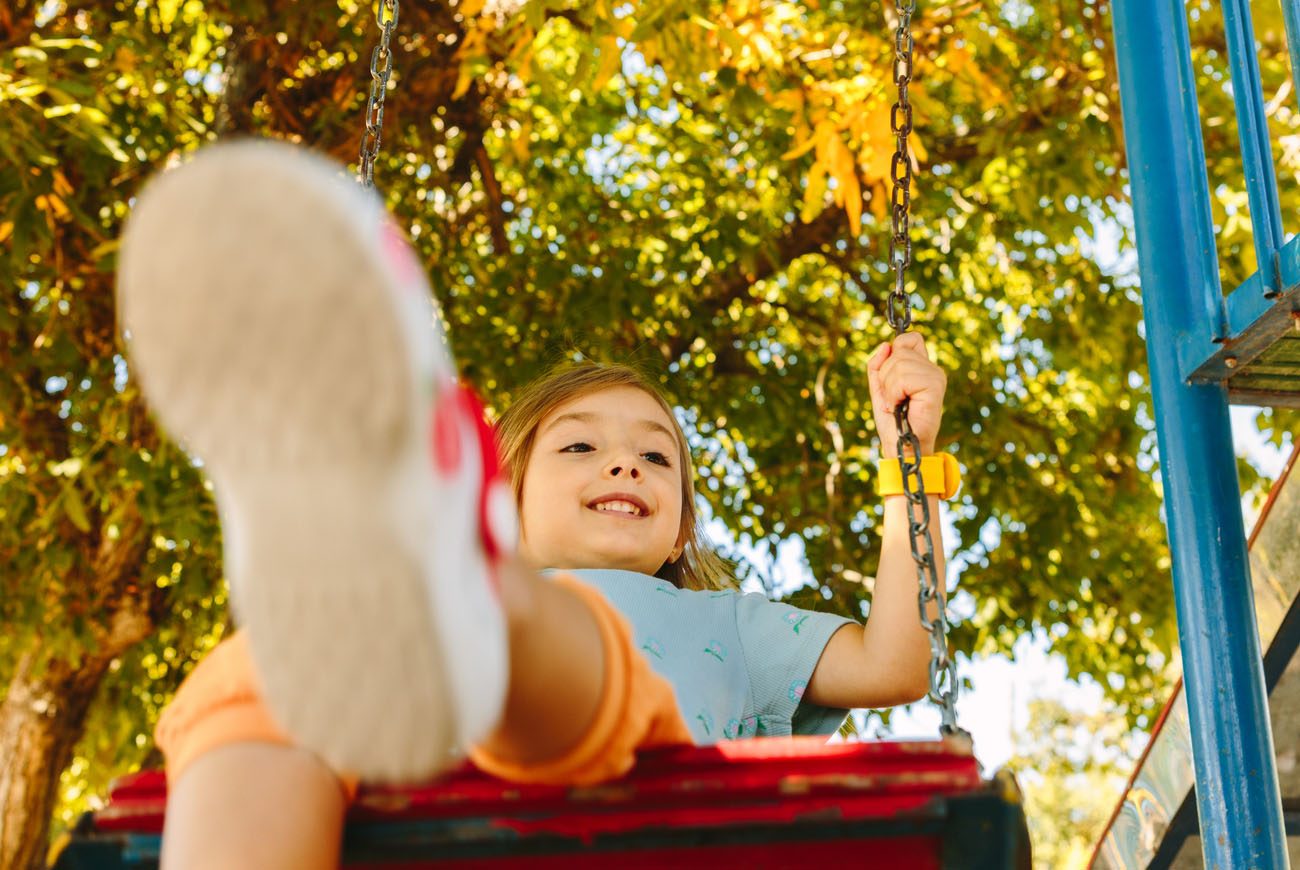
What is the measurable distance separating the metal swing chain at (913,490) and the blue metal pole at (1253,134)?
45 cm

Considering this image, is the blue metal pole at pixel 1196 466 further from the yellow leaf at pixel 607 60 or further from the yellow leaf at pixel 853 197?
the yellow leaf at pixel 607 60

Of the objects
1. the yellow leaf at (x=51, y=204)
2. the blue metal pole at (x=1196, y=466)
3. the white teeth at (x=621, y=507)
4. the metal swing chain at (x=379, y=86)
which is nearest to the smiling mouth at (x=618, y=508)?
the white teeth at (x=621, y=507)

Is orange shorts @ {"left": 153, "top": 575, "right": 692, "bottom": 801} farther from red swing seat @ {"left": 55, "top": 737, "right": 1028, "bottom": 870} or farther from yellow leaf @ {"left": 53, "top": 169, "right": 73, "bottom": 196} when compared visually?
yellow leaf @ {"left": 53, "top": 169, "right": 73, "bottom": 196}

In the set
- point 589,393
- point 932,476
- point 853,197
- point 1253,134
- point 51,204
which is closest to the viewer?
point 932,476

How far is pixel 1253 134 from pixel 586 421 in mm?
980

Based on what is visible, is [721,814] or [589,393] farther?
[589,393]

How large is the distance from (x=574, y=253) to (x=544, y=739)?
3318 mm

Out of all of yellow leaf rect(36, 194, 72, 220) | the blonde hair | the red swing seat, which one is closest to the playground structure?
the blonde hair

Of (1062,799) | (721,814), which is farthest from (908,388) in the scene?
(1062,799)

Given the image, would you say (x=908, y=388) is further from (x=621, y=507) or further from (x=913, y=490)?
(x=621, y=507)

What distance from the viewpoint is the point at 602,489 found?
1.67 meters

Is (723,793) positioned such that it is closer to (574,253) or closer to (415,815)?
(415,815)

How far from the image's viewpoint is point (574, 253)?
4.04m

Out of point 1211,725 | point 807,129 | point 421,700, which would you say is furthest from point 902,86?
point 807,129
